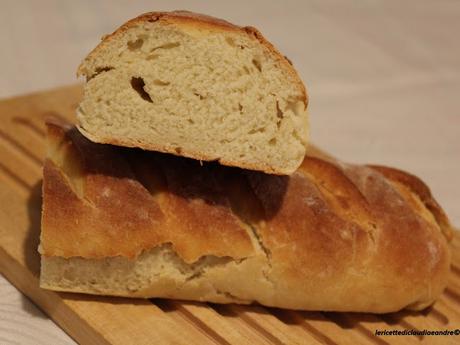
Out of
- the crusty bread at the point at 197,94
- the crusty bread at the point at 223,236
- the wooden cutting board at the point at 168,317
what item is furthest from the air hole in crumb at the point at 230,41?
the wooden cutting board at the point at 168,317

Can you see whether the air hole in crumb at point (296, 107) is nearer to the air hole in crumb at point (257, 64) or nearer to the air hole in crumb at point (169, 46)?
the air hole in crumb at point (257, 64)

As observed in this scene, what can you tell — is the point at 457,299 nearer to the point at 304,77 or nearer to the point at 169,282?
the point at 169,282

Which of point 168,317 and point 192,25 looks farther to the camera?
point 168,317

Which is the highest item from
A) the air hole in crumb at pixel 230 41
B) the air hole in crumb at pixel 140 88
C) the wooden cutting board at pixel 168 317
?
the air hole in crumb at pixel 230 41

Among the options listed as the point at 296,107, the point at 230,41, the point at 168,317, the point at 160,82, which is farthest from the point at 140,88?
the point at 168,317

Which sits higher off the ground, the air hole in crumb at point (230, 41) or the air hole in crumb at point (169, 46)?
the air hole in crumb at point (230, 41)

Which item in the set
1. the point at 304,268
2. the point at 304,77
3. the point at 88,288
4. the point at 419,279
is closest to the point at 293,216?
the point at 304,268

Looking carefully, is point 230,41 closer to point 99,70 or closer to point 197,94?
point 197,94
